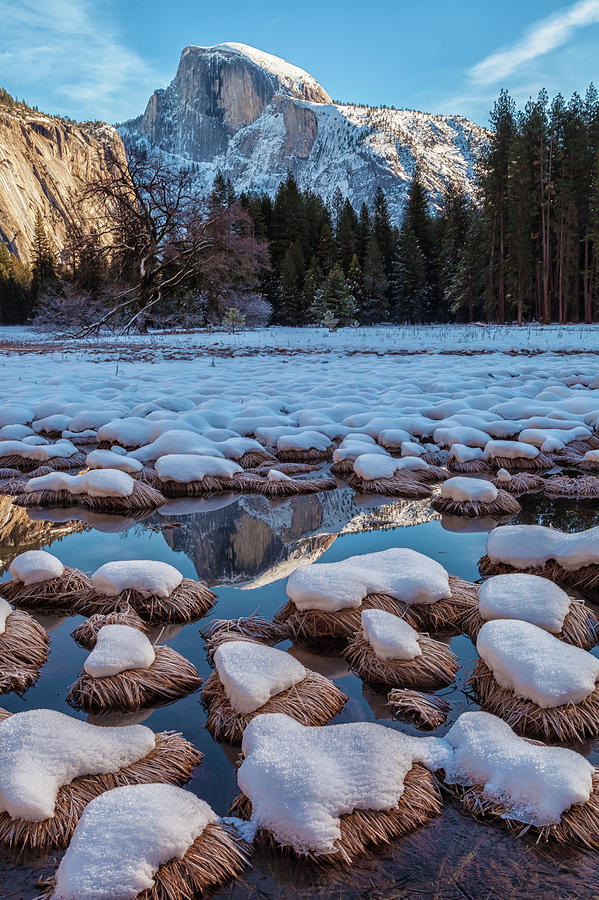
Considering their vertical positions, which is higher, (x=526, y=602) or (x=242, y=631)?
(x=526, y=602)

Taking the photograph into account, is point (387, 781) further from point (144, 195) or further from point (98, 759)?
point (144, 195)

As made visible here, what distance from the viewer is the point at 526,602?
223 cm

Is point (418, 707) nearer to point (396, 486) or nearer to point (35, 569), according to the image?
point (35, 569)

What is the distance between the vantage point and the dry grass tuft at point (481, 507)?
3848 millimetres

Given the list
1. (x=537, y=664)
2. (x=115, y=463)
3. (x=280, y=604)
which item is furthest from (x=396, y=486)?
(x=537, y=664)

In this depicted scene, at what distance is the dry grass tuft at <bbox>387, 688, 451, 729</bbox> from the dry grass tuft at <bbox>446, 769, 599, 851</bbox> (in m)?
0.36

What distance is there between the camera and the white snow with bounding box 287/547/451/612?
234cm

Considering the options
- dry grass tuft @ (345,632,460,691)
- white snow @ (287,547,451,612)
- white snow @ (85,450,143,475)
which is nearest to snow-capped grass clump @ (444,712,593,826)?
dry grass tuft @ (345,632,460,691)

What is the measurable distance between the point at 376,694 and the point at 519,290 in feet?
113

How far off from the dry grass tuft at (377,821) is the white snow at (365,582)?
89 cm

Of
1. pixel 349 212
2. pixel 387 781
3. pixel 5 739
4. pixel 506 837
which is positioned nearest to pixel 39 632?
pixel 5 739

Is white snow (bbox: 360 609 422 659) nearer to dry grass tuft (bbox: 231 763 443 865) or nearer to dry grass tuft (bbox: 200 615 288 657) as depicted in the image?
dry grass tuft (bbox: 200 615 288 657)

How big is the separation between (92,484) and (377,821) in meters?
3.27

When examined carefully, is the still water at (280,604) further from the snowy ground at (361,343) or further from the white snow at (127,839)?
the snowy ground at (361,343)
